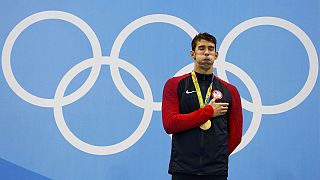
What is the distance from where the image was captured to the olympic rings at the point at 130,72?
141 inches

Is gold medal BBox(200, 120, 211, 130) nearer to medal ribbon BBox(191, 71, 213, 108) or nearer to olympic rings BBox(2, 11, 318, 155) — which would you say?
medal ribbon BBox(191, 71, 213, 108)

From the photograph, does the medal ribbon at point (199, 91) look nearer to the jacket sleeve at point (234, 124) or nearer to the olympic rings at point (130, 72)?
the jacket sleeve at point (234, 124)

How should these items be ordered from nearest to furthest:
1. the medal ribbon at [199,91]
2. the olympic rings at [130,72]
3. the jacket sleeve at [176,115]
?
the jacket sleeve at [176,115] → the medal ribbon at [199,91] → the olympic rings at [130,72]

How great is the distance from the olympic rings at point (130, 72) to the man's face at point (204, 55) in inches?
40.5

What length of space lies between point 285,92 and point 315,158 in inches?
25.8

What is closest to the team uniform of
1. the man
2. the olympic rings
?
the man

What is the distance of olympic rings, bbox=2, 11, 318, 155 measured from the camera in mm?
3582

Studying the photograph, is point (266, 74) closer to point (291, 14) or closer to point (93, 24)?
point (291, 14)

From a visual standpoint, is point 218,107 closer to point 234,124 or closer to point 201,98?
point 201,98

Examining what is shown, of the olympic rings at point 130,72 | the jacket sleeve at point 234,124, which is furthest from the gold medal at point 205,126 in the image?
the olympic rings at point 130,72

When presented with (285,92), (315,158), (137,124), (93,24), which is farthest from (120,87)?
(315,158)

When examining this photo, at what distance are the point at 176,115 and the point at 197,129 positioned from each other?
6.2 inches

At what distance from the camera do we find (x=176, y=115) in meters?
2.46

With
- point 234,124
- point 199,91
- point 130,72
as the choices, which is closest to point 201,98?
point 199,91
